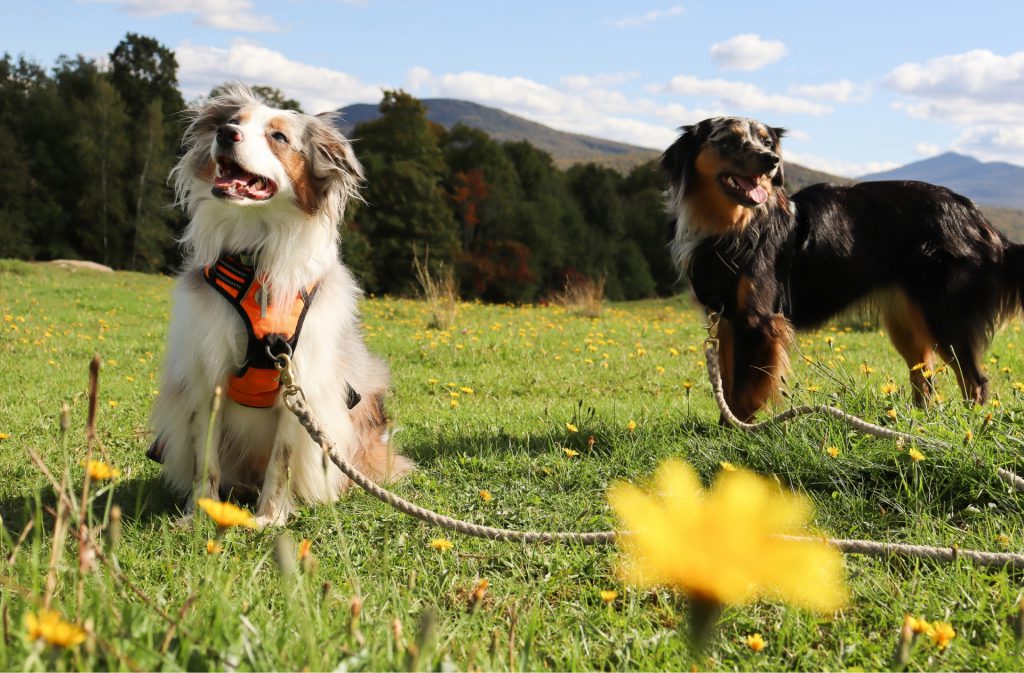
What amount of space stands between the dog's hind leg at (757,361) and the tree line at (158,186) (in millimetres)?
27135

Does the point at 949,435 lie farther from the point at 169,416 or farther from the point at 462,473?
the point at 169,416

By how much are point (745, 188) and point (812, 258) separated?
2.40 feet

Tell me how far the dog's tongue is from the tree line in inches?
1065

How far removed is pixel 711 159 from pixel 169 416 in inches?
133

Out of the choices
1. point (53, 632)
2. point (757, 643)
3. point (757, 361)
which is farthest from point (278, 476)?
point (757, 361)

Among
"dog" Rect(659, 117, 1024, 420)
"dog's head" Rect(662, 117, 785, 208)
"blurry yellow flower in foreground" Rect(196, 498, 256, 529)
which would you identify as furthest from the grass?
"dog's head" Rect(662, 117, 785, 208)

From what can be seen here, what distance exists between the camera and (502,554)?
2.80 m

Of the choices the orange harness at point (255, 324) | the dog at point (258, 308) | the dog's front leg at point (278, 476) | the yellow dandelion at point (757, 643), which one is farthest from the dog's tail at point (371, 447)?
the yellow dandelion at point (757, 643)

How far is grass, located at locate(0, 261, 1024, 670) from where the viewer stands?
1584mm

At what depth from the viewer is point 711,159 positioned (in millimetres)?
4742

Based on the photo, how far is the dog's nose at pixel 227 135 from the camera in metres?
3.21

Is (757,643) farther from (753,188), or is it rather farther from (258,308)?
(753,188)

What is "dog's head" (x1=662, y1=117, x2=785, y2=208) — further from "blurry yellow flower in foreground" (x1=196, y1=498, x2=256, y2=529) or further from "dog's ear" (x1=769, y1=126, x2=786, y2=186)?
"blurry yellow flower in foreground" (x1=196, y1=498, x2=256, y2=529)

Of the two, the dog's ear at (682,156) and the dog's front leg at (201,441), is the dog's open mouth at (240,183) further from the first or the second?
the dog's ear at (682,156)
